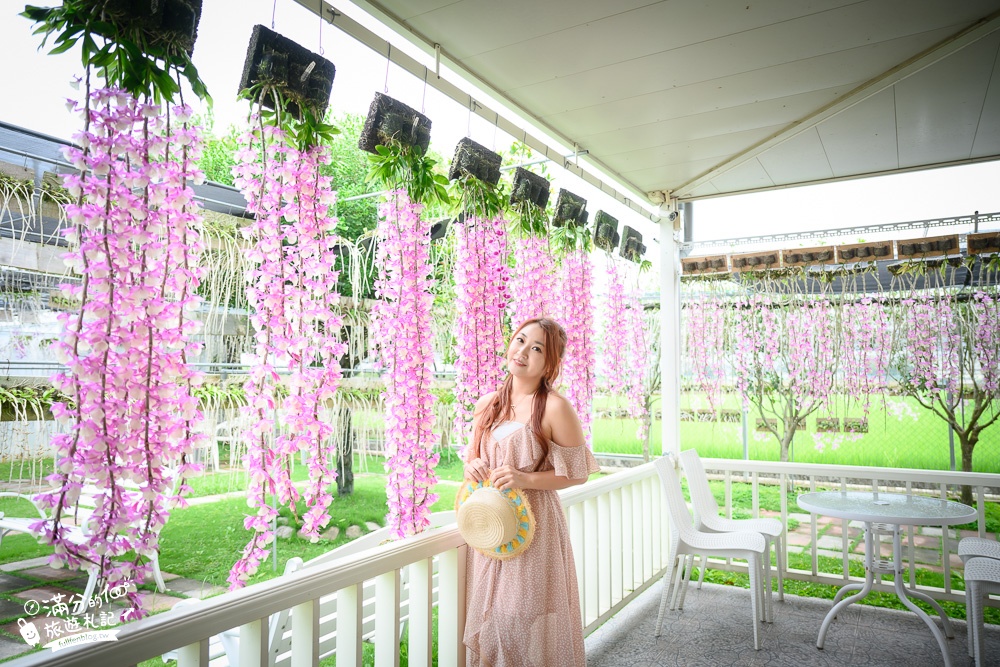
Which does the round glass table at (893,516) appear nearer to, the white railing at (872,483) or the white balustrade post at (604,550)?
the white railing at (872,483)

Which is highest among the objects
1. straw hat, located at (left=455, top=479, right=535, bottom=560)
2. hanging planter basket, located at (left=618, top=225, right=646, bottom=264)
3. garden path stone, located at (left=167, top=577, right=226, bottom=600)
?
hanging planter basket, located at (left=618, top=225, right=646, bottom=264)

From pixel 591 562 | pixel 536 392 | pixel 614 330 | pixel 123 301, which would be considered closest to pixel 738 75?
pixel 536 392

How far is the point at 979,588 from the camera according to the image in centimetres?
242

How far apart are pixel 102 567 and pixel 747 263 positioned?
412cm

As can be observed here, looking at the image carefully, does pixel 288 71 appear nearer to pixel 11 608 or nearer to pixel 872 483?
pixel 872 483

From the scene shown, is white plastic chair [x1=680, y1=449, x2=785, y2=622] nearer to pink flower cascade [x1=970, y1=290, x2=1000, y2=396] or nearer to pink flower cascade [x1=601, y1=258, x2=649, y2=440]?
pink flower cascade [x1=601, y1=258, x2=649, y2=440]

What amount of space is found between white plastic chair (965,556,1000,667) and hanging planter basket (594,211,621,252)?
2200 mm

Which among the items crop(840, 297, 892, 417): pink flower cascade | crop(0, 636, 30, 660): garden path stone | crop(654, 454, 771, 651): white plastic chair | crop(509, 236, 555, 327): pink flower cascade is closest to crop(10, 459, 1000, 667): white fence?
crop(654, 454, 771, 651): white plastic chair

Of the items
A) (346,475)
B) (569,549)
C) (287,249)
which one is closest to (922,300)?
(569,549)

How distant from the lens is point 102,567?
3.41 feet

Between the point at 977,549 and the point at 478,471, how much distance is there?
2547 mm

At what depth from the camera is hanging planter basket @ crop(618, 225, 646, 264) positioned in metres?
3.76

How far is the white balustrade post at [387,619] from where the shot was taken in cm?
162

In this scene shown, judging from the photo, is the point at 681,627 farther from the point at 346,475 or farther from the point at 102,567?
the point at 346,475
